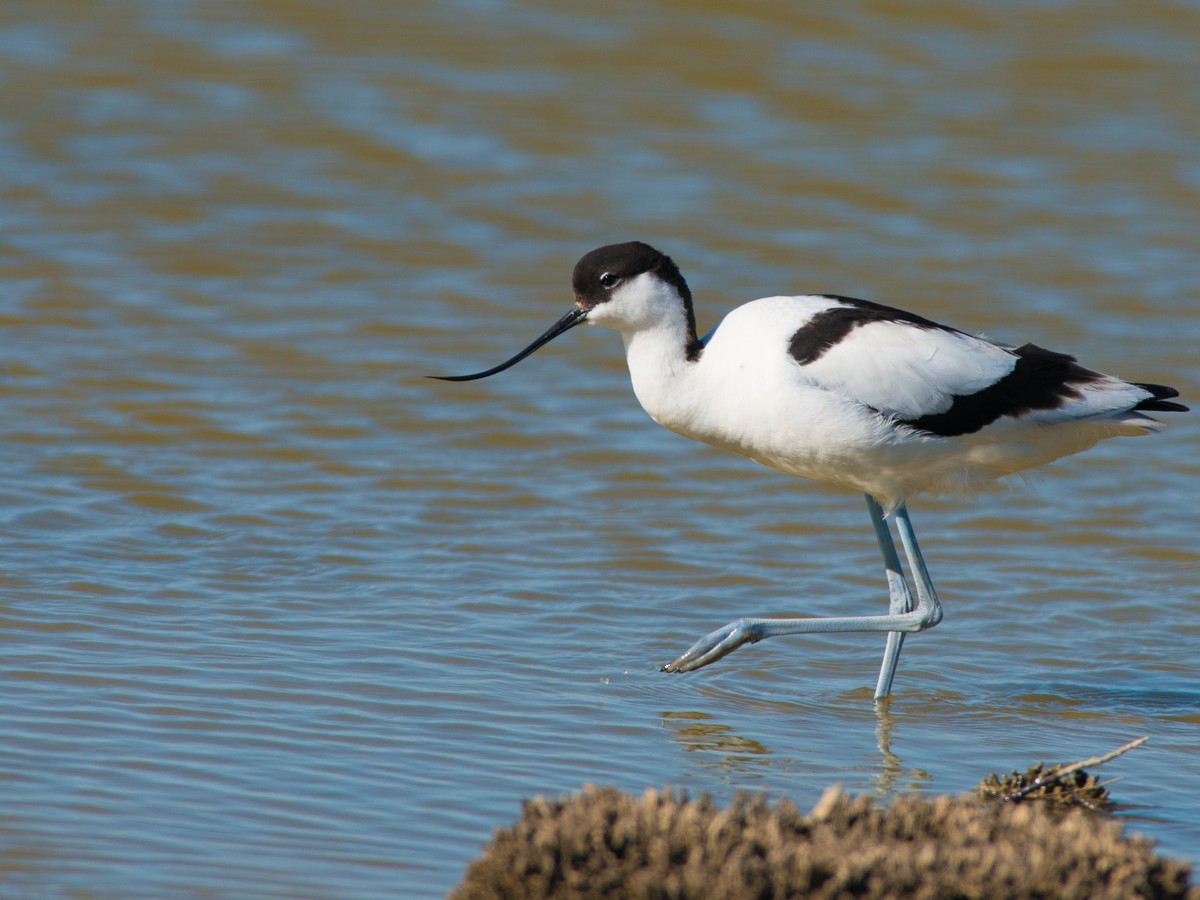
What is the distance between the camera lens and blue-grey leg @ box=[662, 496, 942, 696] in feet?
18.5

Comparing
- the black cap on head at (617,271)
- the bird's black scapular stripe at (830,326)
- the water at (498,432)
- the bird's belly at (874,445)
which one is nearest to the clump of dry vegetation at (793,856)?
the water at (498,432)

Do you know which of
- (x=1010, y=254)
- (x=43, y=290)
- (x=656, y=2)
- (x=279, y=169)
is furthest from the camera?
(x=656, y=2)

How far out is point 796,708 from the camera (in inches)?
221

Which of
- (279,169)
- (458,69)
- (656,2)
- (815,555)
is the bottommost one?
(815,555)

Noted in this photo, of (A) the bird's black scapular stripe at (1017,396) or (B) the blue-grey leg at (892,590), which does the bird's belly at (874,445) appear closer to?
(A) the bird's black scapular stripe at (1017,396)

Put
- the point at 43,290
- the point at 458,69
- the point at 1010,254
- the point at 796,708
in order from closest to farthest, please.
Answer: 1. the point at 796,708
2. the point at 43,290
3. the point at 1010,254
4. the point at 458,69

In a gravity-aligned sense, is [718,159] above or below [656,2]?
below

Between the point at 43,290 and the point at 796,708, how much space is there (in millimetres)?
6300

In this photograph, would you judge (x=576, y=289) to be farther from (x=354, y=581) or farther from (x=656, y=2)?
(x=656, y=2)

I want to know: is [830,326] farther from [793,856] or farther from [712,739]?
[793,856]

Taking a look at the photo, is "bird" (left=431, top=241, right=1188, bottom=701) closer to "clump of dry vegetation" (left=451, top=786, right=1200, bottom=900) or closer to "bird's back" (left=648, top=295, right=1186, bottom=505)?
"bird's back" (left=648, top=295, right=1186, bottom=505)

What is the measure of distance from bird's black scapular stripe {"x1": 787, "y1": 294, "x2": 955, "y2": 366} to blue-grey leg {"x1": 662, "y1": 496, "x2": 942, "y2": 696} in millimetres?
739

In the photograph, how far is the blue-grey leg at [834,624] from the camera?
18.5 ft

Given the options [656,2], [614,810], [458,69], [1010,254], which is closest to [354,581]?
[614,810]
